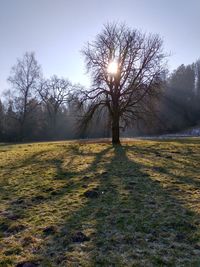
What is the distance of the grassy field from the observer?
5.59 m

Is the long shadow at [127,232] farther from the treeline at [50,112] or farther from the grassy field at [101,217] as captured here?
the treeline at [50,112]

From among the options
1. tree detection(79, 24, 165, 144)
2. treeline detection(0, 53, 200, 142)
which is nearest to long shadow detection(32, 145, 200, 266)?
tree detection(79, 24, 165, 144)

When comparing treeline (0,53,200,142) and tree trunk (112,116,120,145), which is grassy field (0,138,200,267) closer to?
tree trunk (112,116,120,145)

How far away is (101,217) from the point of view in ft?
24.3

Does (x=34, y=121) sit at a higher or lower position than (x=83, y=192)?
higher

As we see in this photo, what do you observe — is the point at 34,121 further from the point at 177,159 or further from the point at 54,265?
the point at 54,265

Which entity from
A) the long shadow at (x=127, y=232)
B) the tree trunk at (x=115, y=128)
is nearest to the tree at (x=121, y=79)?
the tree trunk at (x=115, y=128)

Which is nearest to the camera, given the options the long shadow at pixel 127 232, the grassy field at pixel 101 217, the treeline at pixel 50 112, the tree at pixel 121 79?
the long shadow at pixel 127 232

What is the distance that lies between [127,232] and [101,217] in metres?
1.03

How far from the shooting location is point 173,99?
69.7 meters

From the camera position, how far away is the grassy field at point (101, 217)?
18.4 ft

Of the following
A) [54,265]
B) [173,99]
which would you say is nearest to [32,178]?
[54,265]

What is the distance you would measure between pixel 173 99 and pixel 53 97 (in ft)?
82.3

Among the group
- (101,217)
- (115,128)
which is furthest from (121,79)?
(101,217)
